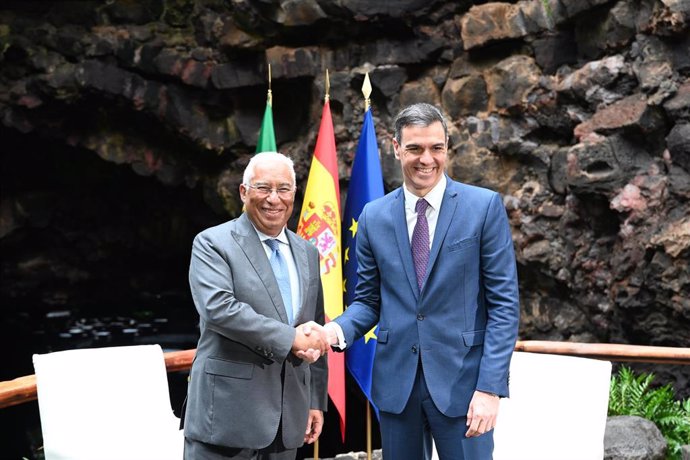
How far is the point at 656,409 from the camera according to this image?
15.1 feet

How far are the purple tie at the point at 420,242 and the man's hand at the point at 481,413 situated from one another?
37cm

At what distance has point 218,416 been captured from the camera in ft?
7.45

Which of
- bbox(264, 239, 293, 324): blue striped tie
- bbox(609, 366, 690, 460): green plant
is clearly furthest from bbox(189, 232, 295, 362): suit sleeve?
bbox(609, 366, 690, 460): green plant

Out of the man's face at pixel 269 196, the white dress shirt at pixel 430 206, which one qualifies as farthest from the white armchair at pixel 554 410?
the man's face at pixel 269 196

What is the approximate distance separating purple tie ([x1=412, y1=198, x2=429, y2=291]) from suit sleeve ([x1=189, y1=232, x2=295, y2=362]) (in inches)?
17.4

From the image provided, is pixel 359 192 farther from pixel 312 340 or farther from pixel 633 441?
pixel 312 340

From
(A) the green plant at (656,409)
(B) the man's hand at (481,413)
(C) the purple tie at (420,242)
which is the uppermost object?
(C) the purple tie at (420,242)

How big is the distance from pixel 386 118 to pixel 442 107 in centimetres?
71

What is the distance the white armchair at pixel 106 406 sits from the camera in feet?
9.94

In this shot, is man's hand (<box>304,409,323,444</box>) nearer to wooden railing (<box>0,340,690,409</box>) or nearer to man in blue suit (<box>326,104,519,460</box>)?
man in blue suit (<box>326,104,519,460</box>)

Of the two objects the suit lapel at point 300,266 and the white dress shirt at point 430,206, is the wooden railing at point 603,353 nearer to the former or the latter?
the suit lapel at point 300,266

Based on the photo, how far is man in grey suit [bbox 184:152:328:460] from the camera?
2.26 metres

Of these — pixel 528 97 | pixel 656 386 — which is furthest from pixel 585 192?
pixel 656 386

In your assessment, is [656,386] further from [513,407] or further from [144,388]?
[144,388]
